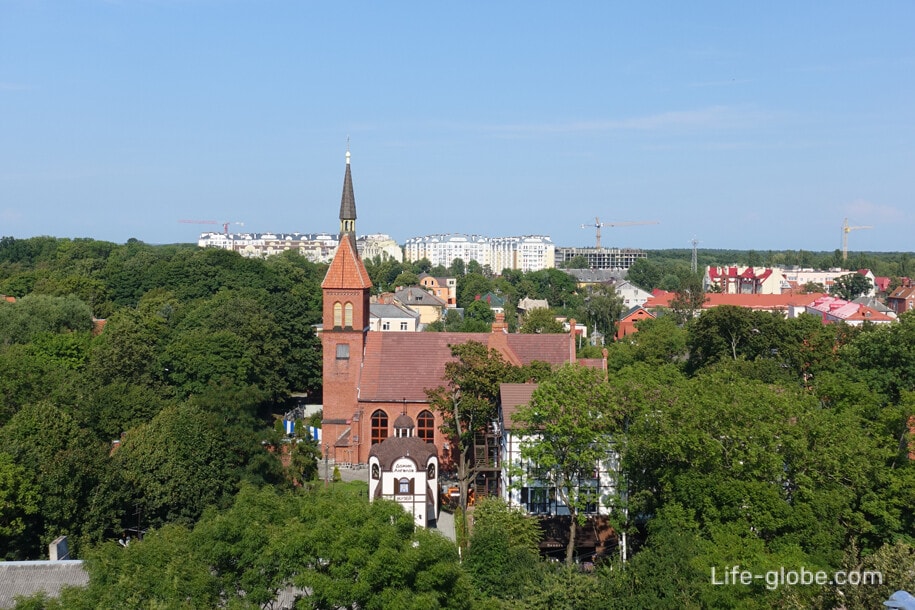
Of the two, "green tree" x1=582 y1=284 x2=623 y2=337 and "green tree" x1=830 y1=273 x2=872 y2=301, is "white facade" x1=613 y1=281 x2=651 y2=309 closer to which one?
"green tree" x1=582 y1=284 x2=623 y2=337

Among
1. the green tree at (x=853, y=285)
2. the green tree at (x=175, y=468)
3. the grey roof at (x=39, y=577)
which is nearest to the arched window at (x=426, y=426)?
the green tree at (x=175, y=468)

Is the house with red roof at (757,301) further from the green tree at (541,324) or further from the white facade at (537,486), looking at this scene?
the white facade at (537,486)

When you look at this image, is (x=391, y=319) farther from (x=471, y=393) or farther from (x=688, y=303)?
(x=471, y=393)

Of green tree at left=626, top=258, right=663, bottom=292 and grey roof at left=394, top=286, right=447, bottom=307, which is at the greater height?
green tree at left=626, top=258, right=663, bottom=292

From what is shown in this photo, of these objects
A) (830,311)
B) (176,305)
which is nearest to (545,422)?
(176,305)

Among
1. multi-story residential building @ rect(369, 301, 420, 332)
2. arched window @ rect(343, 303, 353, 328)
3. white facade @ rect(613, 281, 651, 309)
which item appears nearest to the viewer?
arched window @ rect(343, 303, 353, 328)

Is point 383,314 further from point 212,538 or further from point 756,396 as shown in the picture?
point 212,538

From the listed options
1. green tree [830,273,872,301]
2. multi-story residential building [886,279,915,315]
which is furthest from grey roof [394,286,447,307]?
green tree [830,273,872,301]
